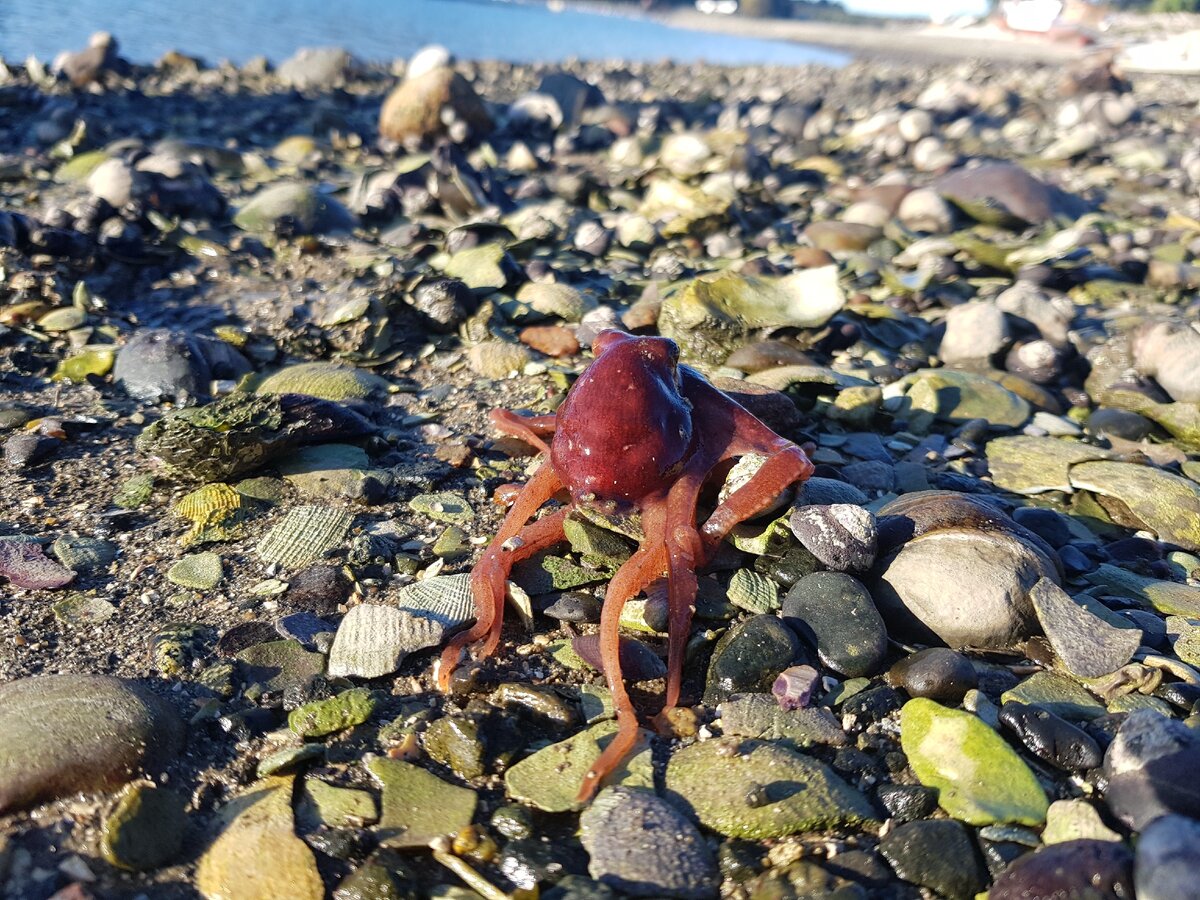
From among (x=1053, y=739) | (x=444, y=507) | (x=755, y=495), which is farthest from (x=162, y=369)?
(x=1053, y=739)

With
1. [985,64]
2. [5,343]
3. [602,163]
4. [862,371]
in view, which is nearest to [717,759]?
[862,371]

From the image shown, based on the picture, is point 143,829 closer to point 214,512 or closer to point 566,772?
point 566,772

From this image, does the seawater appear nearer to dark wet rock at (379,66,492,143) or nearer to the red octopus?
dark wet rock at (379,66,492,143)

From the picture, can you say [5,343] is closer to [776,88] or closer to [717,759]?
[717,759]

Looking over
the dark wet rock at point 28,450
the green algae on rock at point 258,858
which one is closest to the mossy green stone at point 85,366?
the dark wet rock at point 28,450

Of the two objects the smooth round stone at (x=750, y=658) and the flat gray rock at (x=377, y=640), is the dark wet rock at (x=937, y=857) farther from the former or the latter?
the flat gray rock at (x=377, y=640)
